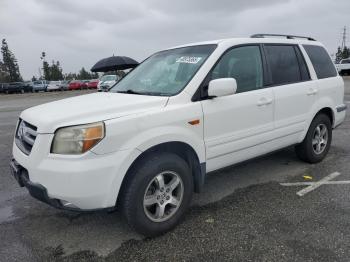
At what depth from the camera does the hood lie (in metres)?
2.89

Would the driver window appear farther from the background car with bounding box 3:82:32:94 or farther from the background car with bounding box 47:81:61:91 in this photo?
the background car with bounding box 47:81:61:91

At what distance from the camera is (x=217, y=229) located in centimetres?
336

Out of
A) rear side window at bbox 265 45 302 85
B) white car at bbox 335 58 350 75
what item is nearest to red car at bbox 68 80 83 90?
white car at bbox 335 58 350 75

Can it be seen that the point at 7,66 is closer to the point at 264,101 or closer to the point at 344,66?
the point at 344,66

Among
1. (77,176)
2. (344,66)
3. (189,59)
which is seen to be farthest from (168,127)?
(344,66)

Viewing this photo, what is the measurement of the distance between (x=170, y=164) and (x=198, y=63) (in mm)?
1165

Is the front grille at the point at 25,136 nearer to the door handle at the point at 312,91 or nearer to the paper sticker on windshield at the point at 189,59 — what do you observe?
the paper sticker on windshield at the point at 189,59

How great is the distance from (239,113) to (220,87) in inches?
22.4

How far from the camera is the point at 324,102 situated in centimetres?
497

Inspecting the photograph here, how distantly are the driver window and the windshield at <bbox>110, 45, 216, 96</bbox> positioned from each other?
0.20 metres

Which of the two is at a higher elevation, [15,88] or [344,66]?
[344,66]

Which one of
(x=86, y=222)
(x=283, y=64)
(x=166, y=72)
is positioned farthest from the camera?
(x=283, y=64)

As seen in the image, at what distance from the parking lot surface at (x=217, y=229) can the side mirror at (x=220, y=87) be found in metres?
1.28

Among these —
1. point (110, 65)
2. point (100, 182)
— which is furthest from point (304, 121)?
point (110, 65)
